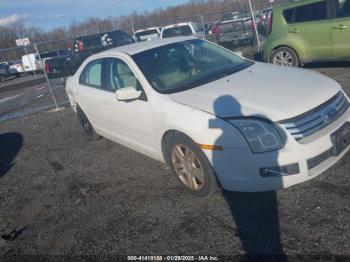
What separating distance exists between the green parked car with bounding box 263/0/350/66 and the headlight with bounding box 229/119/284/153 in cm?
562

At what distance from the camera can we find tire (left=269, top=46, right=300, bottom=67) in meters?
8.70

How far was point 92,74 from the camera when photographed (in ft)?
18.7

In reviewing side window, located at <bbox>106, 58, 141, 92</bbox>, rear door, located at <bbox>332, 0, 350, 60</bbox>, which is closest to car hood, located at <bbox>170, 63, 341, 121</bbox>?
side window, located at <bbox>106, 58, 141, 92</bbox>

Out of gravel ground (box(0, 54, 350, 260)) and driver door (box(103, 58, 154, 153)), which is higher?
driver door (box(103, 58, 154, 153))

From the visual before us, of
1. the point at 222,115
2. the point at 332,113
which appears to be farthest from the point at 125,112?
the point at 332,113

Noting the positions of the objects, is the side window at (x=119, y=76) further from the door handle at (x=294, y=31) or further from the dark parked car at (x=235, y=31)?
the dark parked car at (x=235, y=31)

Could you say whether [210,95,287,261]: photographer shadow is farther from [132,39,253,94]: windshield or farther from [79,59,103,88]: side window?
[79,59,103,88]: side window

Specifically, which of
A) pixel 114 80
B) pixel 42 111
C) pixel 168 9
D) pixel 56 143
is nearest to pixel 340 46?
pixel 114 80

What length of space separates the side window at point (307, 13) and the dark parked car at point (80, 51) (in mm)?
8077

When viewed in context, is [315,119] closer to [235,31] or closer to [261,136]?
[261,136]

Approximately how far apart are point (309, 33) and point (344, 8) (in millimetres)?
874

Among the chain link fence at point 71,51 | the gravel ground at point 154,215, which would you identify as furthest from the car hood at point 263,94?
the chain link fence at point 71,51

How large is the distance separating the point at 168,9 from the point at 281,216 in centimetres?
7616

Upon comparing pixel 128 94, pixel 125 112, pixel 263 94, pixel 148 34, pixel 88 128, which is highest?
pixel 148 34
